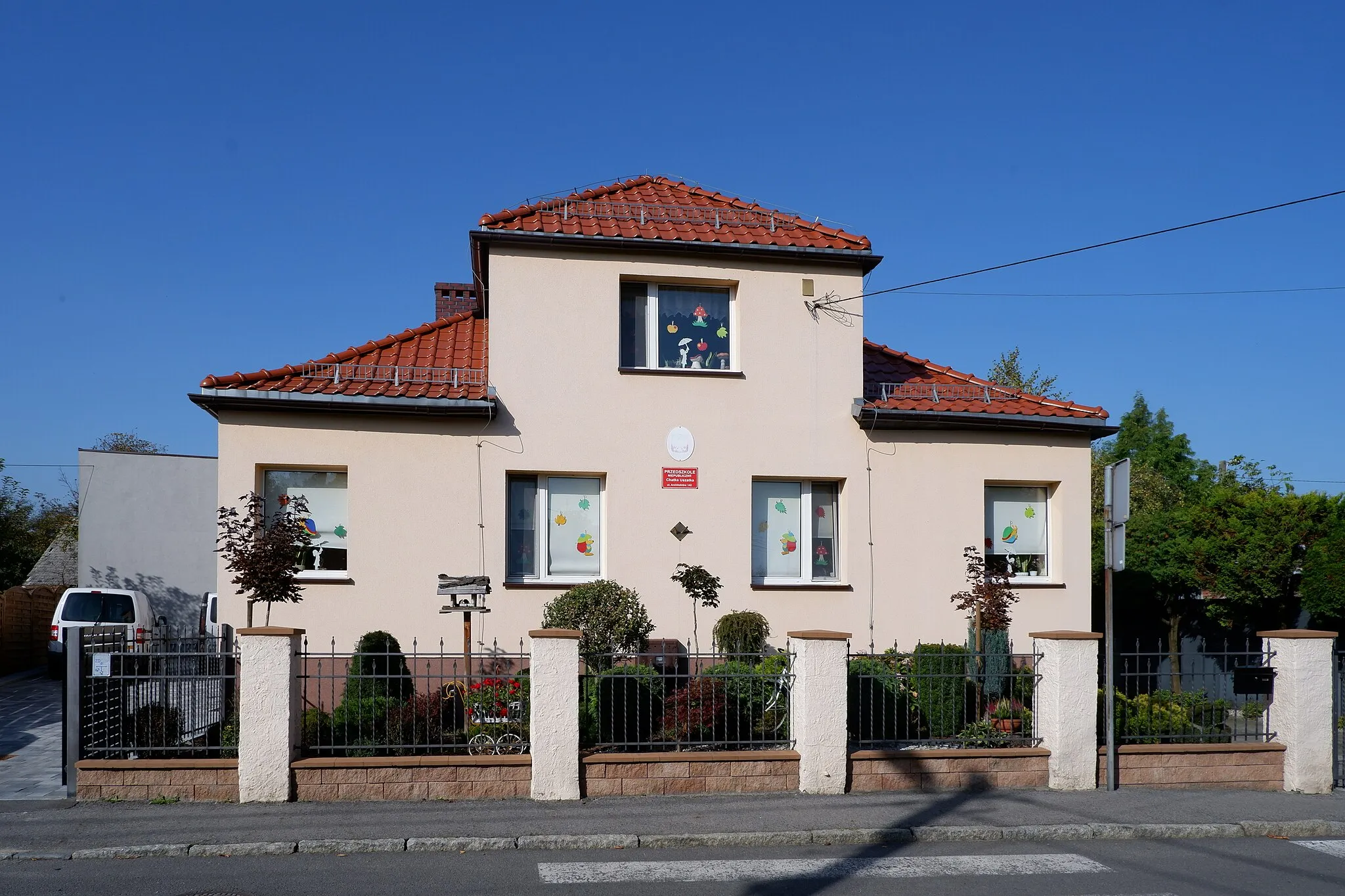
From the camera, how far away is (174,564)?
24.1m

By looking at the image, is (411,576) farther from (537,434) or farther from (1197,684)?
(1197,684)

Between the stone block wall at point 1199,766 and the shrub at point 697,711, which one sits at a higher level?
the shrub at point 697,711

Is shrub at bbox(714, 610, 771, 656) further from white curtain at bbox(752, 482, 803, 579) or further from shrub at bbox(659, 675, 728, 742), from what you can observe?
shrub at bbox(659, 675, 728, 742)

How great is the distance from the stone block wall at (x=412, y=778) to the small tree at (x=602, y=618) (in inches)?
106

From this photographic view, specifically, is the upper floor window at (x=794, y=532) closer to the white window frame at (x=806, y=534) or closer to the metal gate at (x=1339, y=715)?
the white window frame at (x=806, y=534)

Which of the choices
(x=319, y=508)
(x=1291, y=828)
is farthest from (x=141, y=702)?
(x=1291, y=828)

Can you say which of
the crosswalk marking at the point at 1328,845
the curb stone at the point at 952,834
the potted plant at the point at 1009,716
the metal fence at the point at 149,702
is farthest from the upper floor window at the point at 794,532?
the metal fence at the point at 149,702

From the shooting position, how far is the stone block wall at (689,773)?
965 centimetres

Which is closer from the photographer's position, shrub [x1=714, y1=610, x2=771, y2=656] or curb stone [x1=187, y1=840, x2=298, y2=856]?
curb stone [x1=187, y1=840, x2=298, y2=856]

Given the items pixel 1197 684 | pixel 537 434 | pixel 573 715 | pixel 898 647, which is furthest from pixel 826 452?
pixel 573 715

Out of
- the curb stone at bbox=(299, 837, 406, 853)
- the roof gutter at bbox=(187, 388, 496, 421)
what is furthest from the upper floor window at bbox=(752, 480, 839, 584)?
the curb stone at bbox=(299, 837, 406, 853)

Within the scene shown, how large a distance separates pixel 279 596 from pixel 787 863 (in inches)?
256

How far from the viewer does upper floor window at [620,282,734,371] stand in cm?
1445

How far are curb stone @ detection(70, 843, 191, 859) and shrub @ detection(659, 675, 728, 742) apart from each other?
4187 mm
